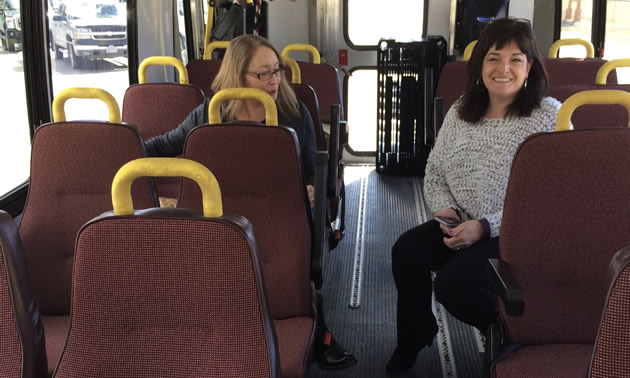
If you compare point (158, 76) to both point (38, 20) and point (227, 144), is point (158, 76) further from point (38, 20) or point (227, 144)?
point (227, 144)

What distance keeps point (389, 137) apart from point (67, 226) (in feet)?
14.0

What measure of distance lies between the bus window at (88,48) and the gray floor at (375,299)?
170 centimetres

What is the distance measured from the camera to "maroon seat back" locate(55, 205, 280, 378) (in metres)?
1.37

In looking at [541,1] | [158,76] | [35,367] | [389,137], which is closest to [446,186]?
[35,367]

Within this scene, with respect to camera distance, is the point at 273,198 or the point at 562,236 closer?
the point at 562,236

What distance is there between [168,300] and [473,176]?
1.56 metres

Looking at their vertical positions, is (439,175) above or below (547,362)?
above

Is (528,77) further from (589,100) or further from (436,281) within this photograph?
(436,281)

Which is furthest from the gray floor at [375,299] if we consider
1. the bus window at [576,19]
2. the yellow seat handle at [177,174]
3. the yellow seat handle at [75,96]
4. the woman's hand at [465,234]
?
the bus window at [576,19]

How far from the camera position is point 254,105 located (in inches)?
119

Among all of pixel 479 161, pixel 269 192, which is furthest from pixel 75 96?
pixel 479 161

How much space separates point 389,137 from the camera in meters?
6.25

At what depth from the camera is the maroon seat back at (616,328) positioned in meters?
1.23

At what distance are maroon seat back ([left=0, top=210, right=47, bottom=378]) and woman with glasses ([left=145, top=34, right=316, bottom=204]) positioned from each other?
5.14ft
